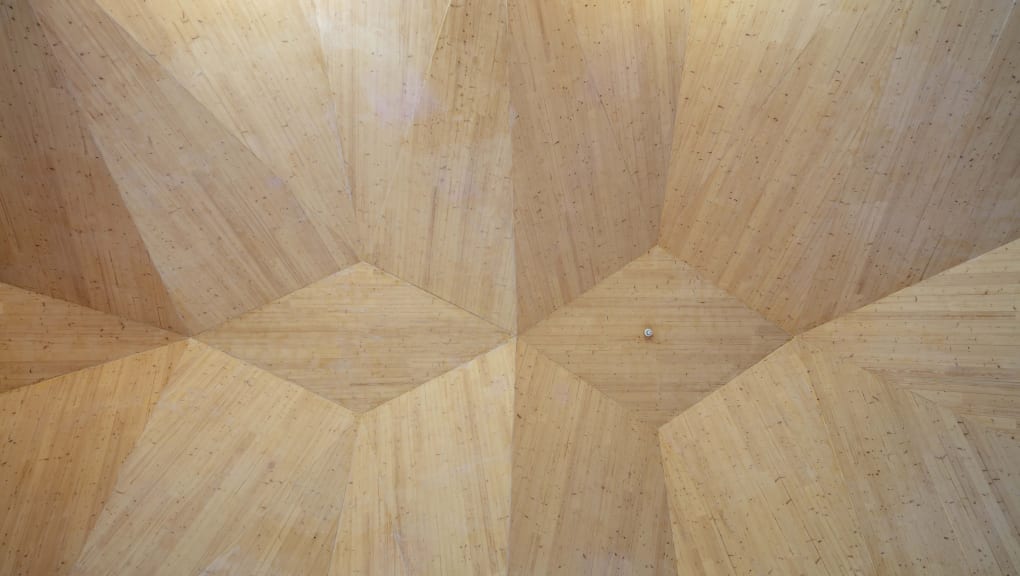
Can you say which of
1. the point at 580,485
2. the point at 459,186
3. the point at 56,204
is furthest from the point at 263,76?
the point at 580,485

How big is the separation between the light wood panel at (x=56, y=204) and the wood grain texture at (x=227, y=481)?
5.36ft

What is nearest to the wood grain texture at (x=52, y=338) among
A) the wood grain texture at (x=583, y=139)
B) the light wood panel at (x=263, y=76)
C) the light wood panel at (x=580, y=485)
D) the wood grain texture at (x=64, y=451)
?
the wood grain texture at (x=64, y=451)

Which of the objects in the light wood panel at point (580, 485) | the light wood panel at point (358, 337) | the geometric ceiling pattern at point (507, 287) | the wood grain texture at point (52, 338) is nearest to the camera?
the geometric ceiling pattern at point (507, 287)

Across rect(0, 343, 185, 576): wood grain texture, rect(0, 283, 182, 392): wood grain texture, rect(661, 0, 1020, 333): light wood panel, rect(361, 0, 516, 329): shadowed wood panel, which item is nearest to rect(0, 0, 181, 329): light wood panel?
rect(0, 283, 182, 392): wood grain texture

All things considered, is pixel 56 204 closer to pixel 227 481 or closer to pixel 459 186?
pixel 227 481

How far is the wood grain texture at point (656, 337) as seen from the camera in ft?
45.3

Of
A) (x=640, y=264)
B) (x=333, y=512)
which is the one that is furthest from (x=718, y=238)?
(x=333, y=512)

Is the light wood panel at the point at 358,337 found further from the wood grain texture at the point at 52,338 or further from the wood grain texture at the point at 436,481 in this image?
the wood grain texture at the point at 52,338

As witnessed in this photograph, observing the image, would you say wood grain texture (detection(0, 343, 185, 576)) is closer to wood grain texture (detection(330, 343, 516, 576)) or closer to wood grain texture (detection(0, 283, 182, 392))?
wood grain texture (detection(0, 283, 182, 392))

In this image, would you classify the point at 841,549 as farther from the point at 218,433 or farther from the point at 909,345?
the point at 218,433

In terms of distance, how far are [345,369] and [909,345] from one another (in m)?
9.43

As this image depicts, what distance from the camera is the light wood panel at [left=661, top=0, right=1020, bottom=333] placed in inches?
484

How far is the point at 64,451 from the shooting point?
1263 centimetres

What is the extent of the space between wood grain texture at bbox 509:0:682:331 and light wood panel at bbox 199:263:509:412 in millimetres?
1319
